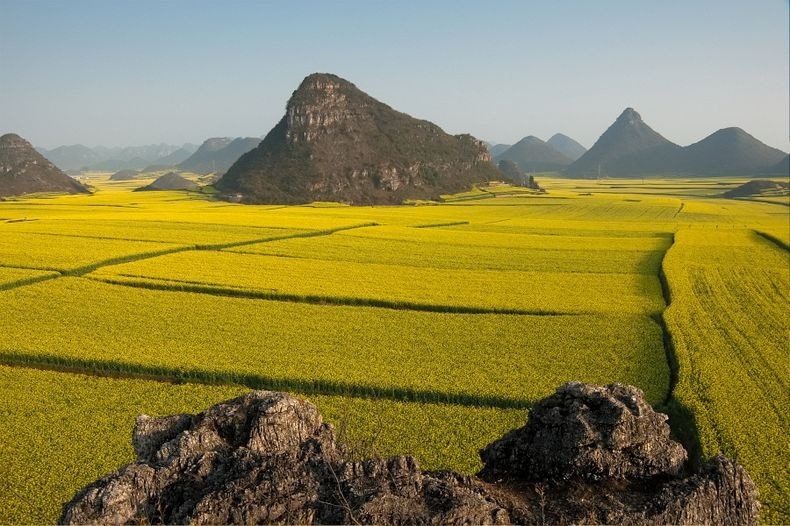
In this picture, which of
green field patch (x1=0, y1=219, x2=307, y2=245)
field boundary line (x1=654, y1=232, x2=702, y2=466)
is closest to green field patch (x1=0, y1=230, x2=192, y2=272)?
green field patch (x1=0, y1=219, x2=307, y2=245)

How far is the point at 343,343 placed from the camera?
20.1 m

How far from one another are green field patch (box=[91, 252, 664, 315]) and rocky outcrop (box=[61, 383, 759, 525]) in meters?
17.5

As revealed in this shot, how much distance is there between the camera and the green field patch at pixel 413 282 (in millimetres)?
26203

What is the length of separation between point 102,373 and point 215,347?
3.59 meters

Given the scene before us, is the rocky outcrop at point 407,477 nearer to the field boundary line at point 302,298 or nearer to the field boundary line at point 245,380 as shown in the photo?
the field boundary line at point 245,380

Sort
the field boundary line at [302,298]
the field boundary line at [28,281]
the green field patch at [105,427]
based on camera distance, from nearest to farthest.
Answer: the green field patch at [105,427] → the field boundary line at [302,298] → the field boundary line at [28,281]

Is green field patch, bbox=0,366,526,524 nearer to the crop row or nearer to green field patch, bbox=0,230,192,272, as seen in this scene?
the crop row

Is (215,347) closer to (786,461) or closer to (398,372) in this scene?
(398,372)

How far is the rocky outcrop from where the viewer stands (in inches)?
229

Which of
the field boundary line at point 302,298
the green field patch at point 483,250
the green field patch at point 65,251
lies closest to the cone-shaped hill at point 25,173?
the green field patch at point 65,251

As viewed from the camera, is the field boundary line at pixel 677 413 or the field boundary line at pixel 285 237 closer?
the field boundary line at pixel 677 413

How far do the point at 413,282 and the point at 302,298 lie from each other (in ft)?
21.1

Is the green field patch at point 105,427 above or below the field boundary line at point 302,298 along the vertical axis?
below

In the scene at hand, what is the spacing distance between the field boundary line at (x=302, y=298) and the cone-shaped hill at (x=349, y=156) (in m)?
67.7
